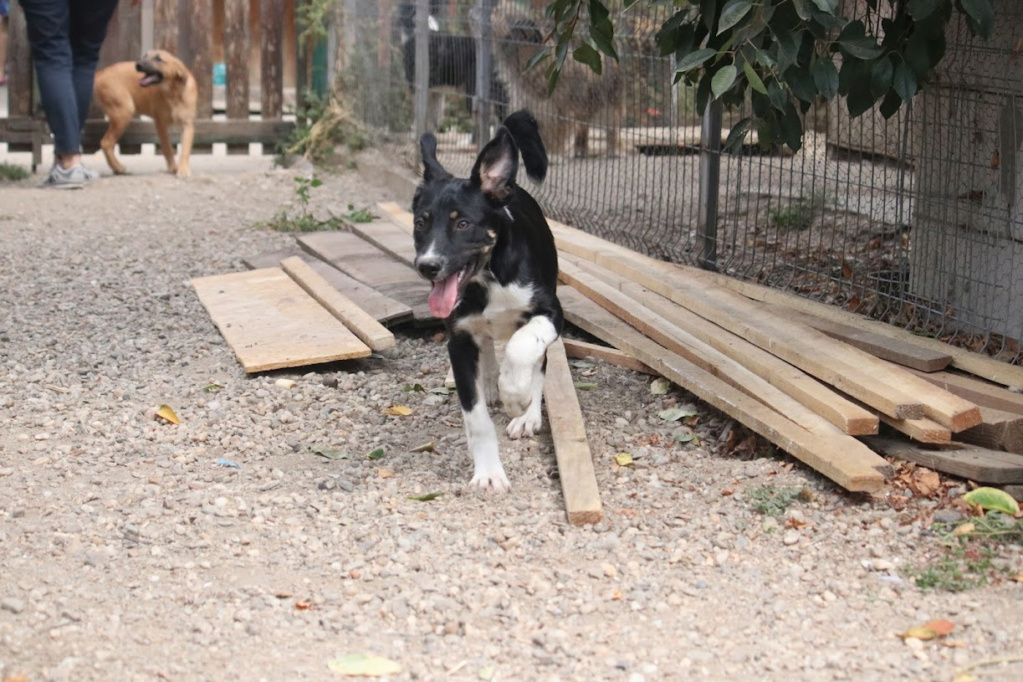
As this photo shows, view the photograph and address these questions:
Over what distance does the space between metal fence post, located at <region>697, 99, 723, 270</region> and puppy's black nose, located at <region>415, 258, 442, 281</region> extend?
260cm

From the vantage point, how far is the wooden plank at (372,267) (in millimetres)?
6121

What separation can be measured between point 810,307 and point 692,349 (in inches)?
30.1

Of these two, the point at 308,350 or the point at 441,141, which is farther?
the point at 441,141

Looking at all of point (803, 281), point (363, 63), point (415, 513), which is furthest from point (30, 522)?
point (363, 63)

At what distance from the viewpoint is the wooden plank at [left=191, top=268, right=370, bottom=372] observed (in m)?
5.31

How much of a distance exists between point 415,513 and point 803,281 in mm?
2971

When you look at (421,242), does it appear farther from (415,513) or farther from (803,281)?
(803,281)

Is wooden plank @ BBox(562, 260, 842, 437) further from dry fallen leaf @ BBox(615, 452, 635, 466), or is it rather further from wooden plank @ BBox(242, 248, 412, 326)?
wooden plank @ BBox(242, 248, 412, 326)

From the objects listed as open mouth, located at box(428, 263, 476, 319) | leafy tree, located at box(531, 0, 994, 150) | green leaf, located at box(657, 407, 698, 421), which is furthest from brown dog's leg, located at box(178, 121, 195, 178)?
open mouth, located at box(428, 263, 476, 319)

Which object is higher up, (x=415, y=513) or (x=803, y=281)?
(x=803, y=281)

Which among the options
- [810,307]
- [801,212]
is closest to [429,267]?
[810,307]

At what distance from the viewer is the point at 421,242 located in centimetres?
414

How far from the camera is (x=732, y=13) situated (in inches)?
143

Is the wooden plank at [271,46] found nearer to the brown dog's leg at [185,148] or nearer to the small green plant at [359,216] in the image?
the brown dog's leg at [185,148]
